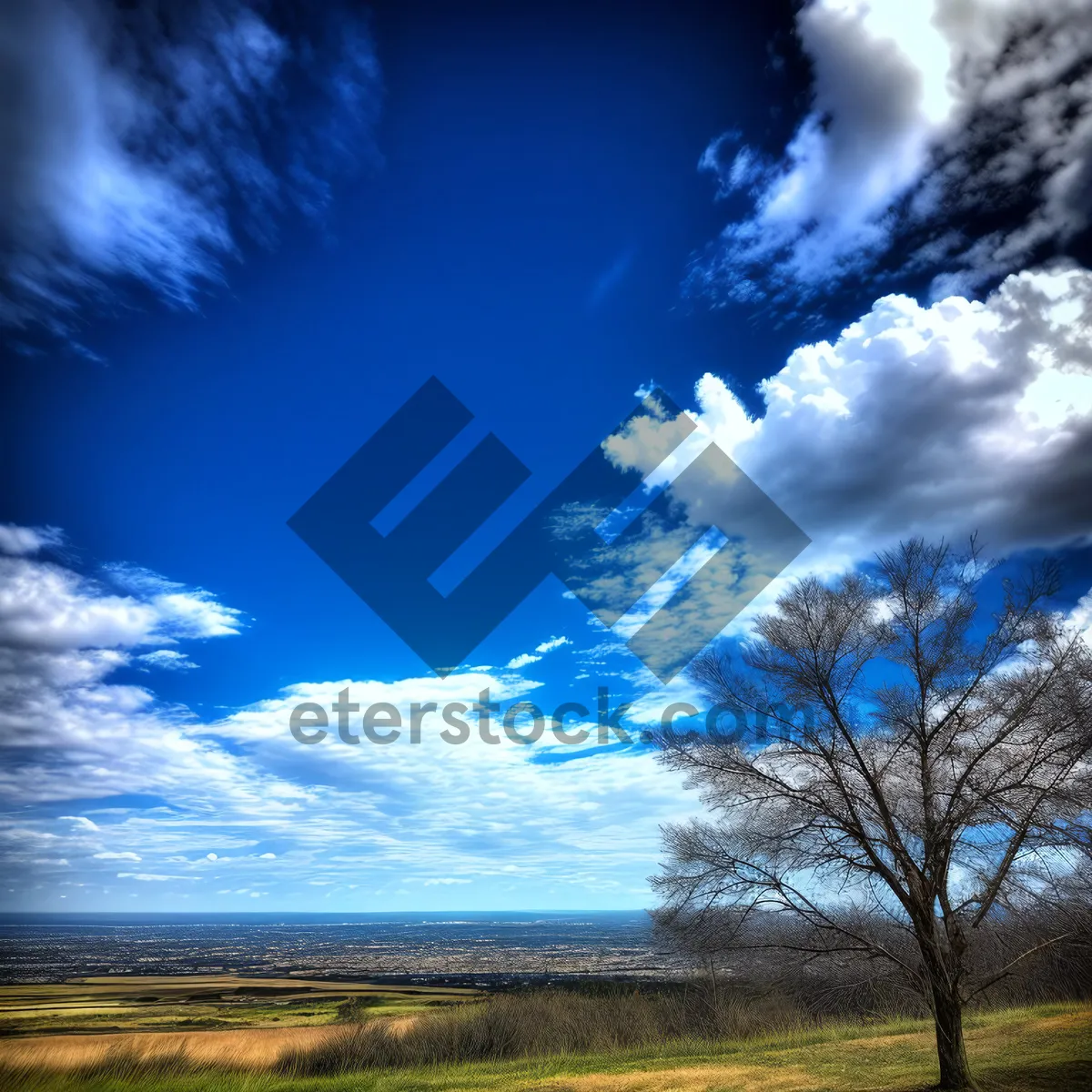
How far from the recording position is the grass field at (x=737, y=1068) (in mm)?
9430

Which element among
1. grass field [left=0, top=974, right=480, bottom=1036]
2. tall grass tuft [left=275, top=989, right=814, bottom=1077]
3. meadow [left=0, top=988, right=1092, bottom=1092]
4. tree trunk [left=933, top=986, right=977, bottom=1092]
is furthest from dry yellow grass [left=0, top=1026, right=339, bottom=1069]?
tree trunk [left=933, top=986, right=977, bottom=1092]

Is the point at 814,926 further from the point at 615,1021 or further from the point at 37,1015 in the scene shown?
the point at 37,1015

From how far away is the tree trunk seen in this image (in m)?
7.97

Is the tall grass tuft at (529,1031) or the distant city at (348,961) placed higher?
the distant city at (348,961)

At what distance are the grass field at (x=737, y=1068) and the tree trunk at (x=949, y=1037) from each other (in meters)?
0.35

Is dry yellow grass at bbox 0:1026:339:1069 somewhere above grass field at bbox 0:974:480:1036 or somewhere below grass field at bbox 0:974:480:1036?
below

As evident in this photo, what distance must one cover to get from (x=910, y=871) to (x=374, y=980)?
186 ft

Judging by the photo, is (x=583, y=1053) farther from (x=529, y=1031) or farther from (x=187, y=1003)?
(x=187, y=1003)

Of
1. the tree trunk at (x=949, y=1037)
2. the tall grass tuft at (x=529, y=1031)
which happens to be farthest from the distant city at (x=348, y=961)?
the tree trunk at (x=949, y=1037)

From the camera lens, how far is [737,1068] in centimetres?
1298

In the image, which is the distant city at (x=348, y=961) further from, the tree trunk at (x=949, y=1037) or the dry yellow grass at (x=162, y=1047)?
the tree trunk at (x=949, y=1037)

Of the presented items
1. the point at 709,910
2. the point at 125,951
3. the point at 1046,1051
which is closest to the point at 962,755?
the point at 709,910

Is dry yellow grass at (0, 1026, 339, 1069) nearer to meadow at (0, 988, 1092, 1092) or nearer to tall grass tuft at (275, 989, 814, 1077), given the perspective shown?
meadow at (0, 988, 1092, 1092)

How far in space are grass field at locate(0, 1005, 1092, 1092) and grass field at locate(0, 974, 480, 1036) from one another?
11110 millimetres
